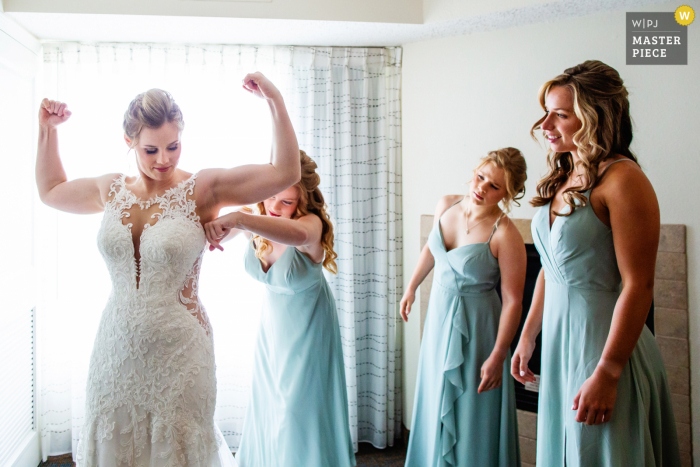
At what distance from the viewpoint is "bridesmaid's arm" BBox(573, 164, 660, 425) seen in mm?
1282

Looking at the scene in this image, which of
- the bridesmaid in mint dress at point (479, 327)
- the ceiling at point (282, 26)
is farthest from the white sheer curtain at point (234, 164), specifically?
the bridesmaid in mint dress at point (479, 327)

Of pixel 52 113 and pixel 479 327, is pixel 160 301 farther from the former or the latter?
pixel 479 327

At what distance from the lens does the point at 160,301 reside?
1416 millimetres

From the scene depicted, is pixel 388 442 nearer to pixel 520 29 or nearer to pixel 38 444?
pixel 38 444

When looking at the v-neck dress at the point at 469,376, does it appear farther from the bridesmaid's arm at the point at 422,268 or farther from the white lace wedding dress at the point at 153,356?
the white lace wedding dress at the point at 153,356

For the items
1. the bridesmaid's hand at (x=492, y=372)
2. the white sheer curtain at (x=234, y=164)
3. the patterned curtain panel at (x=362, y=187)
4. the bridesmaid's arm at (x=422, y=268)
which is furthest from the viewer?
the patterned curtain panel at (x=362, y=187)

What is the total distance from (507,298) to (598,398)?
0.69 m

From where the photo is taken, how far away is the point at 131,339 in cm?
139

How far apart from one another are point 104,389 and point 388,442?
2.14 m

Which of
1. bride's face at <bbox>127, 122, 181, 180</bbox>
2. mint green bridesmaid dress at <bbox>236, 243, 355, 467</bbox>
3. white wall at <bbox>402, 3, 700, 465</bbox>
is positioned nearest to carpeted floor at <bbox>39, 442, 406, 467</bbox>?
white wall at <bbox>402, 3, 700, 465</bbox>

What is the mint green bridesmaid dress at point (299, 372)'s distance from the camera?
79.7 inches

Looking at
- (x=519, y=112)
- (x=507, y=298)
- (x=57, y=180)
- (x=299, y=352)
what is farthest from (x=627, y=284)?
(x=57, y=180)

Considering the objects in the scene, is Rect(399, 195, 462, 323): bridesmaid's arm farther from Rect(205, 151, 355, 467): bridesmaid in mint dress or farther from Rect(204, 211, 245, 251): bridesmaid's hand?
Rect(204, 211, 245, 251): bridesmaid's hand

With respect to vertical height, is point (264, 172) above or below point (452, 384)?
above
